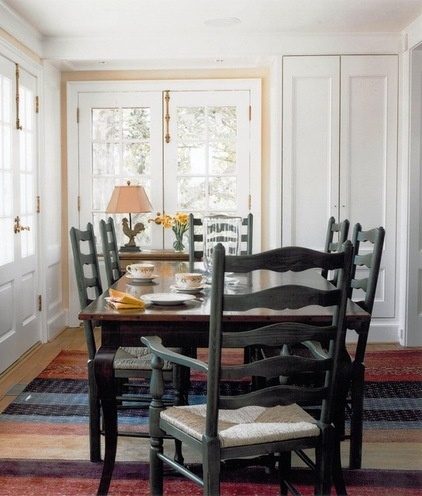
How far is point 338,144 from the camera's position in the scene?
543cm

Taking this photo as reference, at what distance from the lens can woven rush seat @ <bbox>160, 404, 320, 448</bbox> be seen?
2068mm

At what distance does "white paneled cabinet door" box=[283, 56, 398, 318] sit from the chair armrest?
3.19 meters

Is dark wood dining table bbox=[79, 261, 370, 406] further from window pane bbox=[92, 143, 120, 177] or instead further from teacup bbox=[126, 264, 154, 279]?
window pane bbox=[92, 143, 120, 177]

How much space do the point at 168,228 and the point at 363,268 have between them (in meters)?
1.71

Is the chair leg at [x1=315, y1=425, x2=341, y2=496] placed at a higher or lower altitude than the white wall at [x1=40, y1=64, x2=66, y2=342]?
lower

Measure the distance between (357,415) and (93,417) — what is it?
3.68 feet

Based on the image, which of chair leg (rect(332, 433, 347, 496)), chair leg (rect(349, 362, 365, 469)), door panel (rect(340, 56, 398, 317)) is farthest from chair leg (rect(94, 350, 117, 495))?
door panel (rect(340, 56, 398, 317))

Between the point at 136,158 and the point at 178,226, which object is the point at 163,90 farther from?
the point at 178,226

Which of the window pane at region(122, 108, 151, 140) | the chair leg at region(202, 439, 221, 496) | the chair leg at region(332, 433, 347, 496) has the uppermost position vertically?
the window pane at region(122, 108, 151, 140)

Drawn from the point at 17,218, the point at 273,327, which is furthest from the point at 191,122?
the point at 273,327

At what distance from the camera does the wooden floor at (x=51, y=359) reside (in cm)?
310

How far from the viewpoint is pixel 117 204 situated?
552 cm

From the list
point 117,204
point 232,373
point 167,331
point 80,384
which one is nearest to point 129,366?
point 167,331

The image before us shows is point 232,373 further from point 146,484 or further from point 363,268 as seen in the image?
point 363,268
